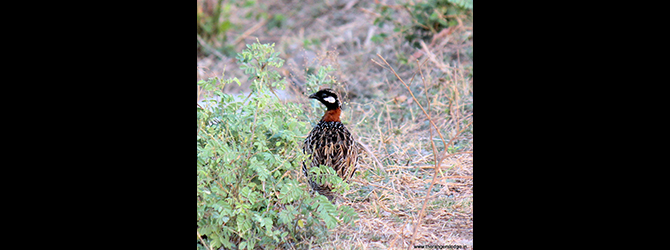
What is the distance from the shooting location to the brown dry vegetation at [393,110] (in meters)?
4.00

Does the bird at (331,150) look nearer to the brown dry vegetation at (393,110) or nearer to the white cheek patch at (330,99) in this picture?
the white cheek patch at (330,99)

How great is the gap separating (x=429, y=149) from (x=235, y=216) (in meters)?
2.31

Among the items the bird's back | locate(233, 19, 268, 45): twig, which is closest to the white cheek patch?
the bird's back

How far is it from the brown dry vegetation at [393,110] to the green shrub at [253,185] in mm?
268

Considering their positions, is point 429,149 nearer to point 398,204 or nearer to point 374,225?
point 398,204

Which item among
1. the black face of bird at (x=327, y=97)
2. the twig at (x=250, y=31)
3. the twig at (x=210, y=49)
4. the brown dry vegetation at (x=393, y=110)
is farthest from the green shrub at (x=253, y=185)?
the twig at (x=250, y=31)

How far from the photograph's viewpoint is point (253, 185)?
3379 mm

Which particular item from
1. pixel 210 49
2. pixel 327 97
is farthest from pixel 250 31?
pixel 327 97

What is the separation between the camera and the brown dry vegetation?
4004mm

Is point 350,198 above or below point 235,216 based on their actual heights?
below

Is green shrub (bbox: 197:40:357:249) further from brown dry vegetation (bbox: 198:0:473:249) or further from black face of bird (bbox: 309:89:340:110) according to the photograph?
black face of bird (bbox: 309:89:340:110)
